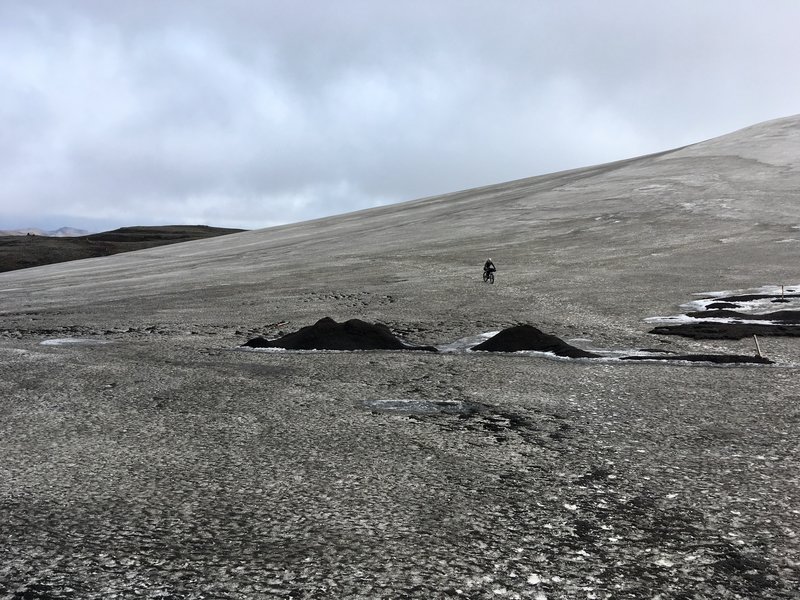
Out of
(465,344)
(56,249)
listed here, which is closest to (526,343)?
(465,344)

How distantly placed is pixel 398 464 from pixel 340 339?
6.19 meters

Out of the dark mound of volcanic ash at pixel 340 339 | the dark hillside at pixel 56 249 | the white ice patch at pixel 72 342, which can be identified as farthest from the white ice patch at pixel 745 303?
the dark hillside at pixel 56 249

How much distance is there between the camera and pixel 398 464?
567cm

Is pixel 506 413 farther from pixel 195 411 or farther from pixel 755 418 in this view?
pixel 195 411

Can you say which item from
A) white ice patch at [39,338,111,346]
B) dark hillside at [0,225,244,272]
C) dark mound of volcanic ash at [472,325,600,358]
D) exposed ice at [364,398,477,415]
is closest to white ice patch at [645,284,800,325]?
dark mound of volcanic ash at [472,325,600,358]

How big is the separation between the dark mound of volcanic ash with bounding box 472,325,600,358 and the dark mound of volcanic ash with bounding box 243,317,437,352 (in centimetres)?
106

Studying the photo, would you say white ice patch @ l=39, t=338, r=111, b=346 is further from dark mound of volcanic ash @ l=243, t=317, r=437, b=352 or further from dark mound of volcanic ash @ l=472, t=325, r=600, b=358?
dark mound of volcanic ash @ l=472, t=325, r=600, b=358

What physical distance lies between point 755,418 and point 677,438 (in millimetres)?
1189

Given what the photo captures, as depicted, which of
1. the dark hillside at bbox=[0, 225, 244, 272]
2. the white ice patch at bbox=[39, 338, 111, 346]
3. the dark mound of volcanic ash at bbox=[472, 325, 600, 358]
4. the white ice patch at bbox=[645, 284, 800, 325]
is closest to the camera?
the dark mound of volcanic ash at bbox=[472, 325, 600, 358]

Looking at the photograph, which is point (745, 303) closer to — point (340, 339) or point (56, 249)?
point (340, 339)

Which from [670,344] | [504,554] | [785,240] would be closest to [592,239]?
[785,240]

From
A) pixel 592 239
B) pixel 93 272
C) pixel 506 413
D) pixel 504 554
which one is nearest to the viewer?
pixel 504 554

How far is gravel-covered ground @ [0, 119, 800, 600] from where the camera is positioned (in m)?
3.85

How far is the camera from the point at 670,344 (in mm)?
11070
